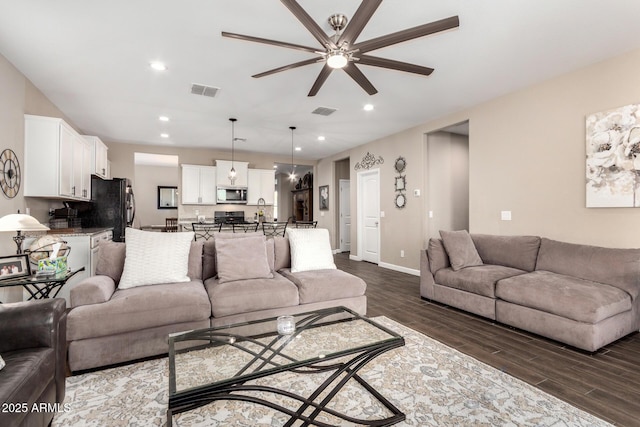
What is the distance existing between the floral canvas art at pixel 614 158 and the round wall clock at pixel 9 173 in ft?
20.2

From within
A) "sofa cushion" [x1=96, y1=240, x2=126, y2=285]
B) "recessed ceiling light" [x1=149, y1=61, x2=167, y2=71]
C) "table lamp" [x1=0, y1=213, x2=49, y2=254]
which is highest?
"recessed ceiling light" [x1=149, y1=61, x2=167, y2=71]

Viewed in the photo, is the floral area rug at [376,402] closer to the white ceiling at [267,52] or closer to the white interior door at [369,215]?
the white ceiling at [267,52]

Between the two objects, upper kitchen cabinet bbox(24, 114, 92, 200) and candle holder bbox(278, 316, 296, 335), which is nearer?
candle holder bbox(278, 316, 296, 335)

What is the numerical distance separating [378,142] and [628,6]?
167 inches

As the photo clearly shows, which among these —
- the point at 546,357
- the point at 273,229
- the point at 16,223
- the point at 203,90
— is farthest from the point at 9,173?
the point at 546,357

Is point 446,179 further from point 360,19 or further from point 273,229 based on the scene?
point 360,19

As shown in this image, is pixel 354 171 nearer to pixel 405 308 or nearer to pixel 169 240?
pixel 405 308

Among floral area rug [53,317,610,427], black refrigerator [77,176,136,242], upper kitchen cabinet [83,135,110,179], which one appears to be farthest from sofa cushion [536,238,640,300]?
upper kitchen cabinet [83,135,110,179]

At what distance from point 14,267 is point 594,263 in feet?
17.1

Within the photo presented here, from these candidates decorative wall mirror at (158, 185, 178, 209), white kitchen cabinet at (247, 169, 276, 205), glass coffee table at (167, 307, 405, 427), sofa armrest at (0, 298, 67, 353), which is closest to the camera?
glass coffee table at (167, 307, 405, 427)

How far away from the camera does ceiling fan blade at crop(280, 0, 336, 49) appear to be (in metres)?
1.74

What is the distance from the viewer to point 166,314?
2252 millimetres

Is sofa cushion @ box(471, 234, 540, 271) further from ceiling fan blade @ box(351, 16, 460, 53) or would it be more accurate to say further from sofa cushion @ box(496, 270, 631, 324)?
ceiling fan blade @ box(351, 16, 460, 53)

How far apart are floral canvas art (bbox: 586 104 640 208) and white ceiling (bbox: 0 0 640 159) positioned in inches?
25.8
